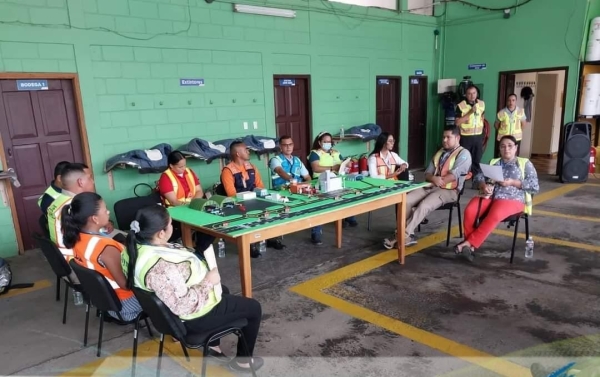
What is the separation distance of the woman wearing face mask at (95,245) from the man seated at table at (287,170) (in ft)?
8.16

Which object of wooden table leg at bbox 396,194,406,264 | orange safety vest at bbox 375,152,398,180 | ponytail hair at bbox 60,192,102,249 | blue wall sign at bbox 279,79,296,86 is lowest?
wooden table leg at bbox 396,194,406,264

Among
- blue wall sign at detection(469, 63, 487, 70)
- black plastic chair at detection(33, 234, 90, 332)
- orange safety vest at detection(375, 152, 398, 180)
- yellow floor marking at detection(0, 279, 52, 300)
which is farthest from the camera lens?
blue wall sign at detection(469, 63, 487, 70)

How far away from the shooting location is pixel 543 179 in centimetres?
784

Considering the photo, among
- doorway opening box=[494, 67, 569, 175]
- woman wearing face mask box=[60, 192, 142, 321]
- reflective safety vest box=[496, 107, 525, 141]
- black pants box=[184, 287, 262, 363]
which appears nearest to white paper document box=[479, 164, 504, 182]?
black pants box=[184, 287, 262, 363]

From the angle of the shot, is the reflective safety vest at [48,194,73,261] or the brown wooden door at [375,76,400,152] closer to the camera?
the reflective safety vest at [48,194,73,261]

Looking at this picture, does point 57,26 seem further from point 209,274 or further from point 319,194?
point 209,274

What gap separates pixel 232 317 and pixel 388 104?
7.22 m

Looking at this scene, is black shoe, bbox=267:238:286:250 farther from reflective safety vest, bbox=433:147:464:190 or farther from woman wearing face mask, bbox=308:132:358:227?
reflective safety vest, bbox=433:147:464:190

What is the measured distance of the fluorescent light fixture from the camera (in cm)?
622

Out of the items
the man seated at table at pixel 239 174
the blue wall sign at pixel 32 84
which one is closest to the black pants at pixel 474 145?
the man seated at table at pixel 239 174

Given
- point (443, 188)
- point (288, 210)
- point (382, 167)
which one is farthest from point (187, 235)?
point (443, 188)

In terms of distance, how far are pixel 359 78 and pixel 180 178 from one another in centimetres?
471

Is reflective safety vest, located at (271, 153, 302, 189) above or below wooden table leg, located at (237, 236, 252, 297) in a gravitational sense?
above

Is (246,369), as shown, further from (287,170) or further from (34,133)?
(34,133)
